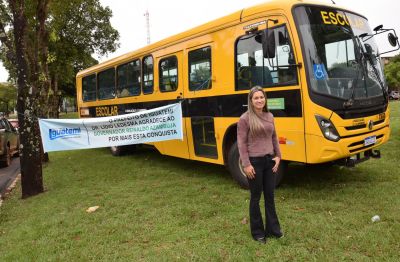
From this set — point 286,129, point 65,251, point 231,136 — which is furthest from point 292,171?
point 65,251

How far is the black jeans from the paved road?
263 inches

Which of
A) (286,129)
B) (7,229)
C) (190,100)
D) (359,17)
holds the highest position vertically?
(359,17)

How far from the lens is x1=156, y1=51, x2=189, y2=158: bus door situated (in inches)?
316

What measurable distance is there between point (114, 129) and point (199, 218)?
3420 millimetres

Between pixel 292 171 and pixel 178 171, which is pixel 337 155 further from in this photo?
pixel 178 171

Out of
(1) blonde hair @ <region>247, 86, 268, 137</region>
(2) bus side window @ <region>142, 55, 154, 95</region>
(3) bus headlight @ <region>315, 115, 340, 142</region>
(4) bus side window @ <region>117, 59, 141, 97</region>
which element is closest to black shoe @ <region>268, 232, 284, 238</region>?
(1) blonde hair @ <region>247, 86, 268, 137</region>

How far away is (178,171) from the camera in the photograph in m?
8.81

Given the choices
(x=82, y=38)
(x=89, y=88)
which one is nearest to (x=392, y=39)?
(x=89, y=88)

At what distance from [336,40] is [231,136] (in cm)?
232

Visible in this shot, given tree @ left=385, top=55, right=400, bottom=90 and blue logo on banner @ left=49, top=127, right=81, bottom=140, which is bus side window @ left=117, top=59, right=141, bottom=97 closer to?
blue logo on banner @ left=49, top=127, right=81, bottom=140

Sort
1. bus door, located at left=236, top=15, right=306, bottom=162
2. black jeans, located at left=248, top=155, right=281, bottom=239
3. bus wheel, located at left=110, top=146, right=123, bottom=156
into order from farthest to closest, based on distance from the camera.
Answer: bus wheel, located at left=110, top=146, right=123, bottom=156 < bus door, located at left=236, top=15, right=306, bottom=162 < black jeans, located at left=248, top=155, right=281, bottom=239

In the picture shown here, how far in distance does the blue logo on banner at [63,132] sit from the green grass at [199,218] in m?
1.04

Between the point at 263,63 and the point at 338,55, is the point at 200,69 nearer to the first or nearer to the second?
the point at 263,63

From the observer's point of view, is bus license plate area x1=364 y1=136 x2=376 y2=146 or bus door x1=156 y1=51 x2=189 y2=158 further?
bus door x1=156 y1=51 x2=189 y2=158
